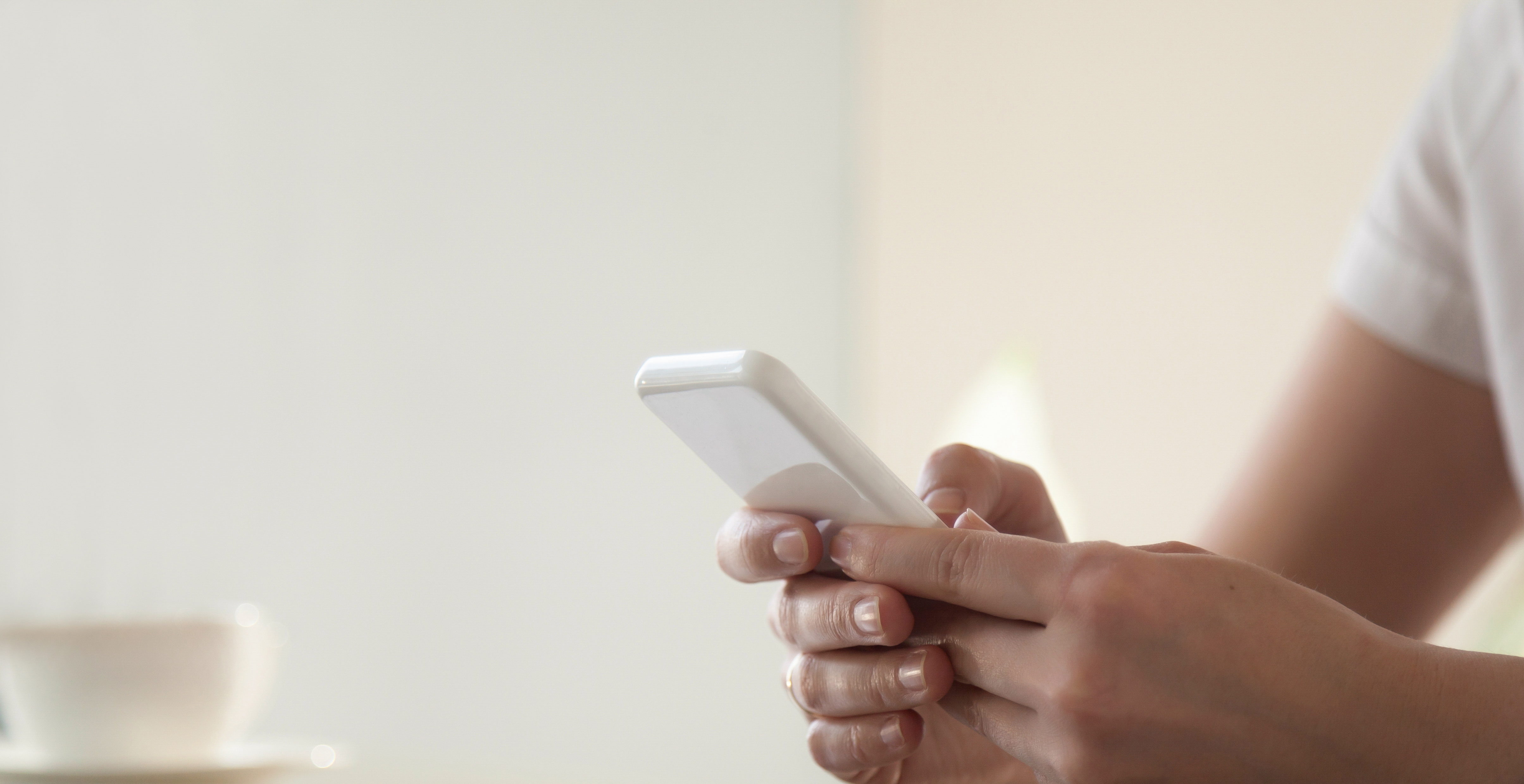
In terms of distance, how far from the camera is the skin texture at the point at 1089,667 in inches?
13.1

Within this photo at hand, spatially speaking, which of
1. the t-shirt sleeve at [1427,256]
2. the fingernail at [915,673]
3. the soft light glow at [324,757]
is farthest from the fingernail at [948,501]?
the t-shirt sleeve at [1427,256]

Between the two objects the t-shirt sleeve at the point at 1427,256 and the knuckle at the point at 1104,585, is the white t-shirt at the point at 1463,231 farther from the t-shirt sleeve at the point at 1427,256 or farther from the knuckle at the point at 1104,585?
the knuckle at the point at 1104,585

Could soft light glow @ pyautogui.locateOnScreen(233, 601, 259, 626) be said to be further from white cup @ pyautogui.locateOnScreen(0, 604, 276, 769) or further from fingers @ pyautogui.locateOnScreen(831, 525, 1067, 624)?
fingers @ pyautogui.locateOnScreen(831, 525, 1067, 624)

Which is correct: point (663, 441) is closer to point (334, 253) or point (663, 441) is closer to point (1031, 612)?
point (334, 253)

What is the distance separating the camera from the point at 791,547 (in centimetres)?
41

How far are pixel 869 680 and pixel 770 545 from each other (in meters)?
0.06

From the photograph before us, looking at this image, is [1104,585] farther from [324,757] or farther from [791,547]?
[324,757]

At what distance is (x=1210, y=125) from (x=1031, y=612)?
1.72 m

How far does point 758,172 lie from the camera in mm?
2191

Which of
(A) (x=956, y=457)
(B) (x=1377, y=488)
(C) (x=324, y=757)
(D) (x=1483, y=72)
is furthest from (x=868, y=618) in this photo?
(D) (x=1483, y=72)

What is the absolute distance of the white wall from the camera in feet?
5.81

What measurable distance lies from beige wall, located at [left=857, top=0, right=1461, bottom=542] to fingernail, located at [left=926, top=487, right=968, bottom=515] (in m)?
1.29

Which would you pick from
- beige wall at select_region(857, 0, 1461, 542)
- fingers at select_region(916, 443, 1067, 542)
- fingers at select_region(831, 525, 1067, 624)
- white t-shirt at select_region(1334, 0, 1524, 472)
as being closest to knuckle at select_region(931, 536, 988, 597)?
fingers at select_region(831, 525, 1067, 624)

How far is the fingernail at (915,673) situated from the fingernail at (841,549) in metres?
0.04
